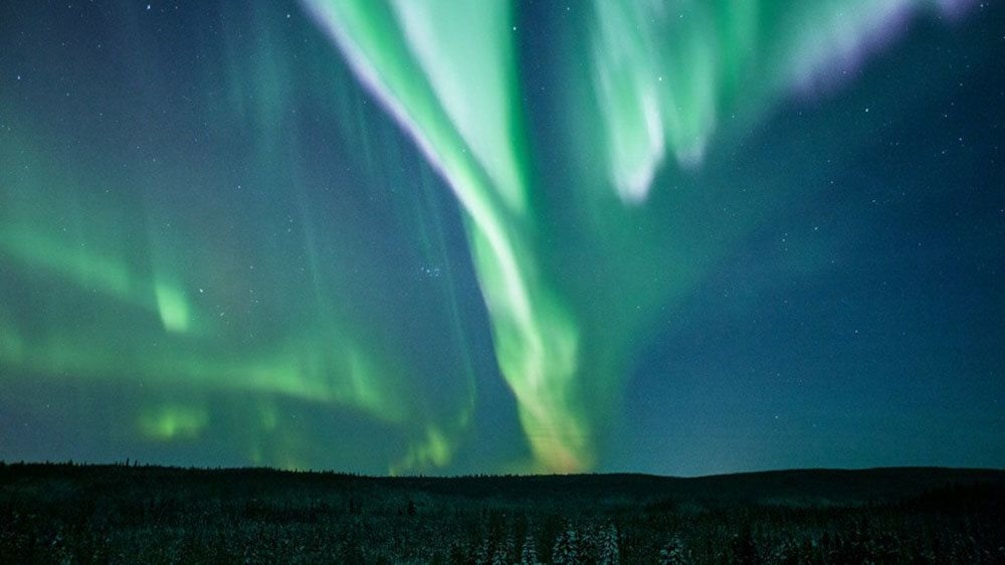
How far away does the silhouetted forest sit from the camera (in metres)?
21.9

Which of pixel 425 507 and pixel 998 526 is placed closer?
pixel 998 526

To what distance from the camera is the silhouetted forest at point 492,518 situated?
21.9m

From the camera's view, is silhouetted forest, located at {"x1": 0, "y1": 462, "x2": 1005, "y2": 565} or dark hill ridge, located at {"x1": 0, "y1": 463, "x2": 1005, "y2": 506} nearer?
silhouetted forest, located at {"x1": 0, "y1": 462, "x2": 1005, "y2": 565}

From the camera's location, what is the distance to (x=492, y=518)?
3956 cm

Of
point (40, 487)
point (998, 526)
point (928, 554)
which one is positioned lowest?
point (928, 554)

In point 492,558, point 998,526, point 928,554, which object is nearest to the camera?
point 492,558

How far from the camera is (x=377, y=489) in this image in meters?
57.7

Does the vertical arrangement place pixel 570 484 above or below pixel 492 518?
above

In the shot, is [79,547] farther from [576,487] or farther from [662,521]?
[576,487]

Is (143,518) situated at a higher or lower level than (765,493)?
lower

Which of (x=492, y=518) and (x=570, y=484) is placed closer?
(x=492, y=518)

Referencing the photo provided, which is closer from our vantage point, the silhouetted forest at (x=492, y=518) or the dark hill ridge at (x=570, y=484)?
A: the silhouetted forest at (x=492, y=518)

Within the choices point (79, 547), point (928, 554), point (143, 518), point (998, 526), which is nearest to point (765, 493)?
point (998, 526)

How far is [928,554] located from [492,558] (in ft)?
48.3
